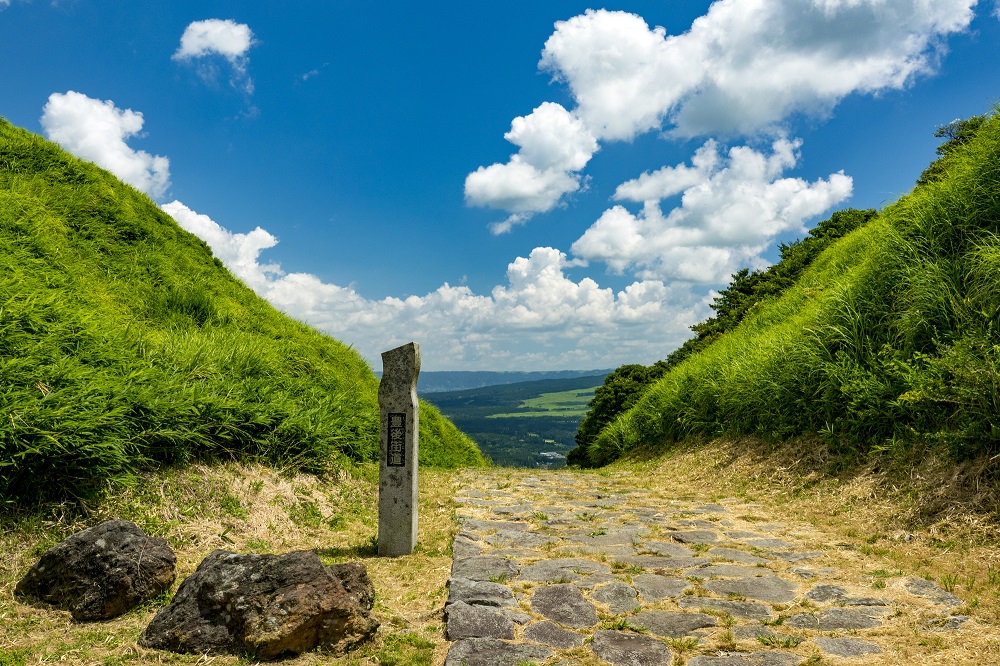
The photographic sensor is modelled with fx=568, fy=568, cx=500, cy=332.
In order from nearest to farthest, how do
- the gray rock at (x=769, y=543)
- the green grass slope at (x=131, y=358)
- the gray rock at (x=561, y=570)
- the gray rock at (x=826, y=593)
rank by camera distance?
the gray rock at (x=826, y=593), the gray rock at (x=561, y=570), the green grass slope at (x=131, y=358), the gray rock at (x=769, y=543)

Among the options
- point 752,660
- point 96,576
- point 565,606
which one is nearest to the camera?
point 752,660

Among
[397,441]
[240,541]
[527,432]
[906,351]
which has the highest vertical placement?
[906,351]

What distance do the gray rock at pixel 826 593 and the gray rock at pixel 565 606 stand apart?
172 centimetres

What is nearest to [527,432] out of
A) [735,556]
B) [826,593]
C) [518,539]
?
[518,539]

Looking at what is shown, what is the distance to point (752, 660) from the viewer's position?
3389 mm

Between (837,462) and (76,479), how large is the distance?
8519 millimetres

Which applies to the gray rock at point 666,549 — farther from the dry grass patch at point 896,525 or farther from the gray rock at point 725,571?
the dry grass patch at point 896,525

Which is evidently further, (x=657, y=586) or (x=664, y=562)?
(x=664, y=562)

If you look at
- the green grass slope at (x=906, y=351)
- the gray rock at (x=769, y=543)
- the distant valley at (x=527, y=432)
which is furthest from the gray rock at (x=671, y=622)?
the distant valley at (x=527, y=432)

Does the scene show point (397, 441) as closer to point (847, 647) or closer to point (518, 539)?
point (518, 539)

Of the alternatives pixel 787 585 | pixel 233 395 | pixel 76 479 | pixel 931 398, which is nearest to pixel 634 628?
pixel 787 585

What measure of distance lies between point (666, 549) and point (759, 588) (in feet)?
3.96

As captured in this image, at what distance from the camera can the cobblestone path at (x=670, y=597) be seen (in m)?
3.55

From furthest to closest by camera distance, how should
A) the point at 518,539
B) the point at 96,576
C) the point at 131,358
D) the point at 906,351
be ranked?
1. the point at 906,351
2. the point at 131,358
3. the point at 518,539
4. the point at 96,576
